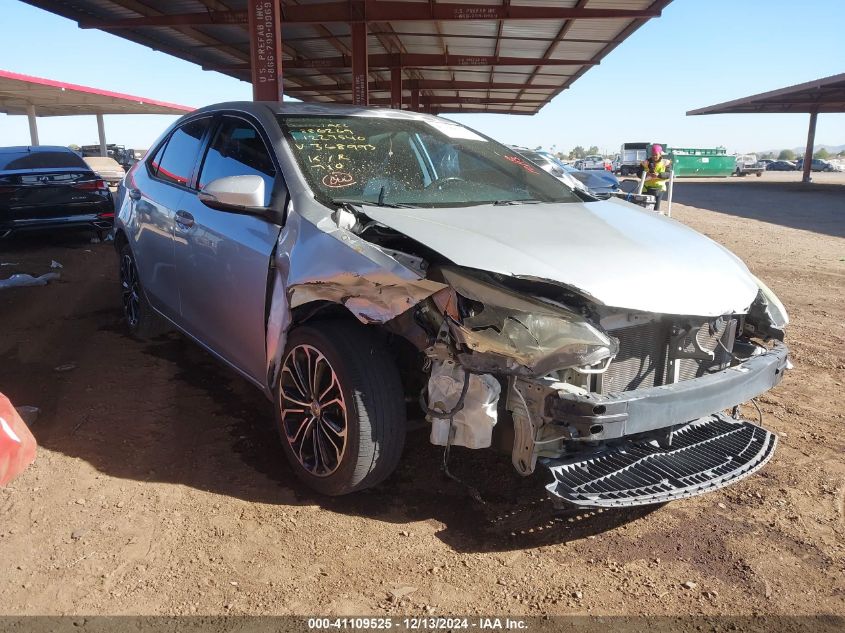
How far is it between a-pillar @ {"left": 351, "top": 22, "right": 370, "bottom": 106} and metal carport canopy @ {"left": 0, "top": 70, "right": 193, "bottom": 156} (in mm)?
11668

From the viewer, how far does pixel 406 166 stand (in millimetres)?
3543

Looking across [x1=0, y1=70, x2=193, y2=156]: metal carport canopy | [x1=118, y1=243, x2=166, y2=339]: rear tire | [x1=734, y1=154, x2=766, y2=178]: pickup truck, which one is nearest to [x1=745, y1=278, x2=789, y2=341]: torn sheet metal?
[x1=118, y1=243, x2=166, y2=339]: rear tire

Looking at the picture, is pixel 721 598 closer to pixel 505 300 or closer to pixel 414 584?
pixel 414 584

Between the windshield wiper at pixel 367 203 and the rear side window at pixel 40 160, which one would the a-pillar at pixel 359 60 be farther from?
the windshield wiper at pixel 367 203

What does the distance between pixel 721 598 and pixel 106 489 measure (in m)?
2.68

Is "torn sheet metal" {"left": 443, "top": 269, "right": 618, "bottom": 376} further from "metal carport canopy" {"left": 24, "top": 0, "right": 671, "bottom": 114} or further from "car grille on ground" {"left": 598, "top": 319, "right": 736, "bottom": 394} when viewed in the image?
"metal carport canopy" {"left": 24, "top": 0, "right": 671, "bottom": 114}

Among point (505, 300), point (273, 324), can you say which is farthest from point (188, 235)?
point (505, 300)

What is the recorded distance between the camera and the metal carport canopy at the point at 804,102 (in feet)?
99.6

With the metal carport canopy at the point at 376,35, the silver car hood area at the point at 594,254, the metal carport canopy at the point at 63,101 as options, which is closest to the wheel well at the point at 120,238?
the silver car hood area at the point at 594,254

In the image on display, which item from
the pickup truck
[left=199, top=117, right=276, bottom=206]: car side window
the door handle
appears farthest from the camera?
the pickup truck

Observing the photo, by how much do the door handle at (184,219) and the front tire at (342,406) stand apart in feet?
3.95

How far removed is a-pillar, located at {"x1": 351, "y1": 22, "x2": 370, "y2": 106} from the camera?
12961mm

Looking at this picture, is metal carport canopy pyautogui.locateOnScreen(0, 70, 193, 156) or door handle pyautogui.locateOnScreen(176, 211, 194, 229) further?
metal carport canopy pyautogui.locateOnScreen(0, 70, 193, 156)

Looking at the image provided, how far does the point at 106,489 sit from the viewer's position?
121 inches
